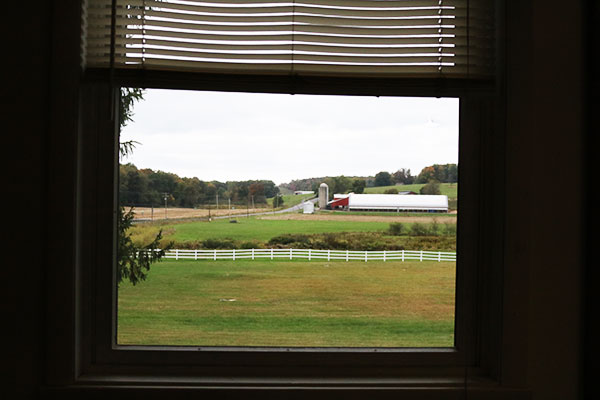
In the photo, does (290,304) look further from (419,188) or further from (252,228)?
(419,188)

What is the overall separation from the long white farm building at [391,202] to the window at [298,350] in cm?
9

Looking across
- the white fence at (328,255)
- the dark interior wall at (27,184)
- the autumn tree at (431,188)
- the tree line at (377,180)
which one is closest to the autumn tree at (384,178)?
the tree line at (377,180)

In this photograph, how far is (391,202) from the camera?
1.51 metres

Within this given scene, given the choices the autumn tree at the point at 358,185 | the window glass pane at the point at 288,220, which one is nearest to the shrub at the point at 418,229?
the window glass pane at the point at 288,220

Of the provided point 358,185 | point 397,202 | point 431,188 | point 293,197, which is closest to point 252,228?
point 293,197

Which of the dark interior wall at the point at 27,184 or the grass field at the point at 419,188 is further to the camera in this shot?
the grass field at the point at 419,188

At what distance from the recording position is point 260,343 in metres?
1.47

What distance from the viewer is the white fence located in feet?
4.93

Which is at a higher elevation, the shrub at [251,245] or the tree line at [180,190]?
the tree line at [180,190]

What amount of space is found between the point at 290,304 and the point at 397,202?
1.60 feet

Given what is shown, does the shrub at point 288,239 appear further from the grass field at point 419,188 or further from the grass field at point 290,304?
the grass field at point 419,188

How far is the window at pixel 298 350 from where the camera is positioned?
1.38m

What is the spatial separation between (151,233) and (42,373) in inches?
19.9

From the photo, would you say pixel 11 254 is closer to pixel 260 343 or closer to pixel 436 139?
pixel 260 343
